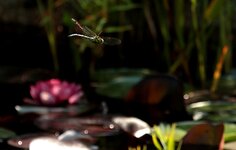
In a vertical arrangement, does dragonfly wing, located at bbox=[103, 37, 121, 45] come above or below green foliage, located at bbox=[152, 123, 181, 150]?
above

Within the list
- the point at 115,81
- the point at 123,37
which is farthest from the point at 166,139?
the point at 123,37

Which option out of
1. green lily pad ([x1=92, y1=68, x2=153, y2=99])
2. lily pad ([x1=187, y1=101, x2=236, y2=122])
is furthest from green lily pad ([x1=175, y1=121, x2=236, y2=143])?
green lily pad ([x1=92, y1=68, x2=153, y2=99])

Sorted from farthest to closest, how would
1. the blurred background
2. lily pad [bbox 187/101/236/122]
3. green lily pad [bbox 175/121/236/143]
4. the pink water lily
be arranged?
1. the blurred background
2. the pink water lily
3. lily pad [bbox 187/101/236/122]
4. green lily pad [bbox 175/121/236/143]

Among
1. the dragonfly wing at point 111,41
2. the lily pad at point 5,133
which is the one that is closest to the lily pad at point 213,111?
the lily pad at point 5,133

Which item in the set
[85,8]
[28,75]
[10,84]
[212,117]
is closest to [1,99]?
[10,84]

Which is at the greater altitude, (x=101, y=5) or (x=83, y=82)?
(x=101, y=5)

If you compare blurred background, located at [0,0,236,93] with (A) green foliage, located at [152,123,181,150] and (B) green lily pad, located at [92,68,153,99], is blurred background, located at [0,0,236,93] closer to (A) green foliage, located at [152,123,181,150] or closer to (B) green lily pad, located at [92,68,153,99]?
(B) green lily pad, located at [92,68,153,99]

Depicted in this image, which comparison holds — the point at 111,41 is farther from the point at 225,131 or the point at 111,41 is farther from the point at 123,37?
the point at 123,37

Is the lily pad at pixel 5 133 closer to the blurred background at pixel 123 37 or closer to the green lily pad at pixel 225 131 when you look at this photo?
the green lily pad at pixel 225 131

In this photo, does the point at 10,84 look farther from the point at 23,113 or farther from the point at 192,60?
the point at 192,60
